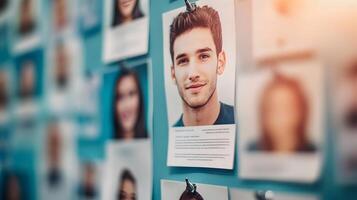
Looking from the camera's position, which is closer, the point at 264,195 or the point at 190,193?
the point at 264,195

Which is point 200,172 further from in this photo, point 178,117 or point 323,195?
point 323,195

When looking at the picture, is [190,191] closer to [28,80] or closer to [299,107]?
[299,107]

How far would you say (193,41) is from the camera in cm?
67

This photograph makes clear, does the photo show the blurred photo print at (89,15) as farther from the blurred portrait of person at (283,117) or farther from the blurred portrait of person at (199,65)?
the blurred portrait of person at (283,117)

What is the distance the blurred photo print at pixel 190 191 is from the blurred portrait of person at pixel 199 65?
0.10 metres

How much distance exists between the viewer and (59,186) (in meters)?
0.98

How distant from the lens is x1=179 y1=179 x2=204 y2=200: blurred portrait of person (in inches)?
25.7

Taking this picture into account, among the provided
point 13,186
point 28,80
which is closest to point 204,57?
point 28,80

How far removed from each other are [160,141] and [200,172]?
11cm

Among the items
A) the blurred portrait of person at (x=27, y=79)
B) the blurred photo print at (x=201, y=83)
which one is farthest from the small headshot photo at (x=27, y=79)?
the blurred photo print at (x=201, y=83)

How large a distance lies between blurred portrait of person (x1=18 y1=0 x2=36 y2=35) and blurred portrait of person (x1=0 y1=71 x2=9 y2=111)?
0.16 meters

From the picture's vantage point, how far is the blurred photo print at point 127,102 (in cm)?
77

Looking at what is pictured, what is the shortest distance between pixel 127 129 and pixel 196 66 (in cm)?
23

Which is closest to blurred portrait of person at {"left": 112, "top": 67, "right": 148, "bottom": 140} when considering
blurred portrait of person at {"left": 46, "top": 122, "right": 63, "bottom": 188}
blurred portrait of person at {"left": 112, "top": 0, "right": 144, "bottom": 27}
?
blurred portrait of person at {"left": 112, "top": 0, "right": 144, "bottom": 27}
